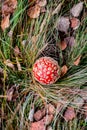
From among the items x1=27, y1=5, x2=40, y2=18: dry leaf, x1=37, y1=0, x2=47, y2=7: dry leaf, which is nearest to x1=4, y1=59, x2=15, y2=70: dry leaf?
x1=27, y1=5, x2=40, y2=18: dry leaf

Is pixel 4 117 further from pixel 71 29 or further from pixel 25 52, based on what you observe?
pixel 71 29

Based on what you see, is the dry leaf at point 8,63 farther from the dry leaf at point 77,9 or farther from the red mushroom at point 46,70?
the dry leaf at point 77,9

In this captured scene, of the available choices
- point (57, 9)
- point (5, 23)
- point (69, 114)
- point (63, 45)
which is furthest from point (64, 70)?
point (5, 23)

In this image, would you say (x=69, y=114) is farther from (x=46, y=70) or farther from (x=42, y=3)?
(x=42, y=3)

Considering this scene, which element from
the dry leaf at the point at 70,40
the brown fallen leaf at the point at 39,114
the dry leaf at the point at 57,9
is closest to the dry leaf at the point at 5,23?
the dry leaf at the point at 57,9

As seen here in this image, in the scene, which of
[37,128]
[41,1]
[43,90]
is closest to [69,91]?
[43,90]

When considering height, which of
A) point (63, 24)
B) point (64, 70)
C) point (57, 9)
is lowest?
point (64, 70)
